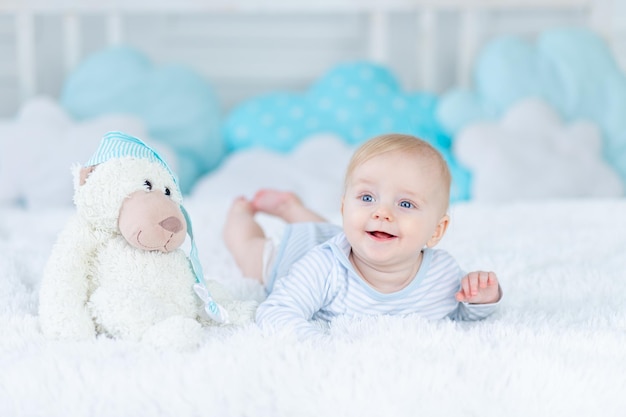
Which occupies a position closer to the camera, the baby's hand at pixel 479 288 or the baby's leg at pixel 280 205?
the baby's hand at pixel 479 288

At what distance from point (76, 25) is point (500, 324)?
173cm

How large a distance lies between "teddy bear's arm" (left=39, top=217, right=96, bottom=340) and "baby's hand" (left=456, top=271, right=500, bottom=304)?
0.46 meters

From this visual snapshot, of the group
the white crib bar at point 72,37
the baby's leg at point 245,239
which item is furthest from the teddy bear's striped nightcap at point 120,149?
the white crib bar at point 72,37

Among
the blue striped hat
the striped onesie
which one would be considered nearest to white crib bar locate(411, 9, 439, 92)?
the striped onesie

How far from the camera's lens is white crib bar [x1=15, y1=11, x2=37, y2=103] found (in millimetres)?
2221

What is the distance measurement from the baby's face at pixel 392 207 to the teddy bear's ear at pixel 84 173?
0.31m

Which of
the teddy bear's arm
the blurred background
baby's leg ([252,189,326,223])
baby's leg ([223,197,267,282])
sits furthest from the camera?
the blurred background

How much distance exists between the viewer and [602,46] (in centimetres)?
225

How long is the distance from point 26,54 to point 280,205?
1213mm

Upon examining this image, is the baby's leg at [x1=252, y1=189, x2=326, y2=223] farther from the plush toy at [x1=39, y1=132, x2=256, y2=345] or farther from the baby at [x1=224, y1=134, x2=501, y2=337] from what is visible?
the plush toy at [x1=39, y1=132, x2=256, y2=345]

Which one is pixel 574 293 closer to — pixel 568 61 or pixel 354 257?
pixel 354 257

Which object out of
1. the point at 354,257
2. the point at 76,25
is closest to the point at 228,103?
the point at 76,25

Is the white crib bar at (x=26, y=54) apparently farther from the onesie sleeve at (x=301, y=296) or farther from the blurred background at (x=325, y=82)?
the onesie sleeve at (x=301, y=296)

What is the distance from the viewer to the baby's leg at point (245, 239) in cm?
123
